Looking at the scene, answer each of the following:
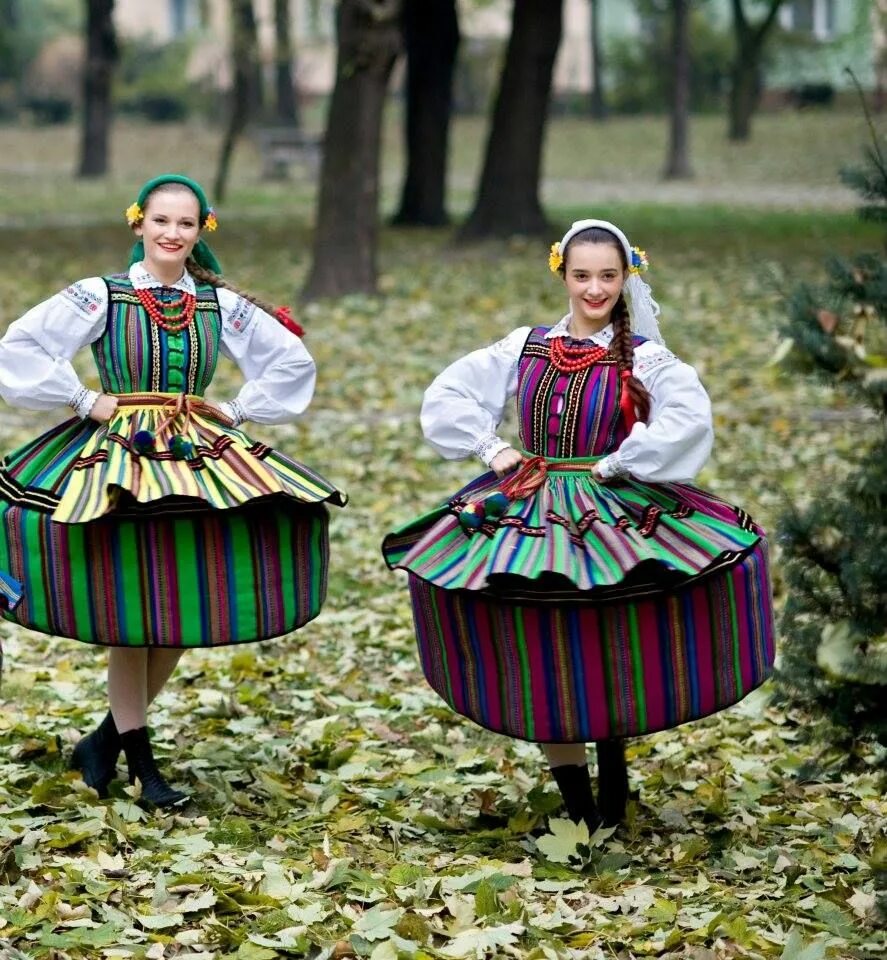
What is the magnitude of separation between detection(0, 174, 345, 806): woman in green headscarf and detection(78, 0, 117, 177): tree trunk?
87.8ft

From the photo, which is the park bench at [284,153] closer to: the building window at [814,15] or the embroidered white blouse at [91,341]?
the building window at [814,15]

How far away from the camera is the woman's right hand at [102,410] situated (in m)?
5.16

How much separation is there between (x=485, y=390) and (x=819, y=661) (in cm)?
156

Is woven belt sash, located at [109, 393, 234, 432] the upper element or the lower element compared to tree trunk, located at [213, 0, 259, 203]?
lower

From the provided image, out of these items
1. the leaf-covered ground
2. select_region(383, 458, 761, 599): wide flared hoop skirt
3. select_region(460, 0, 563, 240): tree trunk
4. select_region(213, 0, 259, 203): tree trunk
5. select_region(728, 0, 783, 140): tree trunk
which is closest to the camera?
the leaf-covered ground

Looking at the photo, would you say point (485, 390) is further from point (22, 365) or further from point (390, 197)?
point (390, 197)

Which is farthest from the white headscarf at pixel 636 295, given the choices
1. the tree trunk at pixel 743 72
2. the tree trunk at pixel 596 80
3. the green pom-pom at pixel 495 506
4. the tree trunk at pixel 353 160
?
the tree trunk at pixel 596 80

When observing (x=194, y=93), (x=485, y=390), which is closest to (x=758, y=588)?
(x=485, y=390)

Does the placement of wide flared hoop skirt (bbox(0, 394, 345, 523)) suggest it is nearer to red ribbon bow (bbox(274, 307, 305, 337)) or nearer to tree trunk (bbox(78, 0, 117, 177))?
red ribbon bow (bbox(274, 307, 305, 337))

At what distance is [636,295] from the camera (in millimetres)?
5039

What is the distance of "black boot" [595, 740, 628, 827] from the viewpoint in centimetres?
515

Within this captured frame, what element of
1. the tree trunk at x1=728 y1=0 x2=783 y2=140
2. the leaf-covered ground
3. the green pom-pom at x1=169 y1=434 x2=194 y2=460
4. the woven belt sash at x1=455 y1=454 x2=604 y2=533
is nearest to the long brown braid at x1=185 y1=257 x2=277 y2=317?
the green pom-pom at x1=169 y1=434 x2=194 y2=460

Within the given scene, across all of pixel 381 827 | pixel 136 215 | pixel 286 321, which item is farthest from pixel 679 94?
pixel 381 827

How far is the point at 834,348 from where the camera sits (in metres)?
3.76
